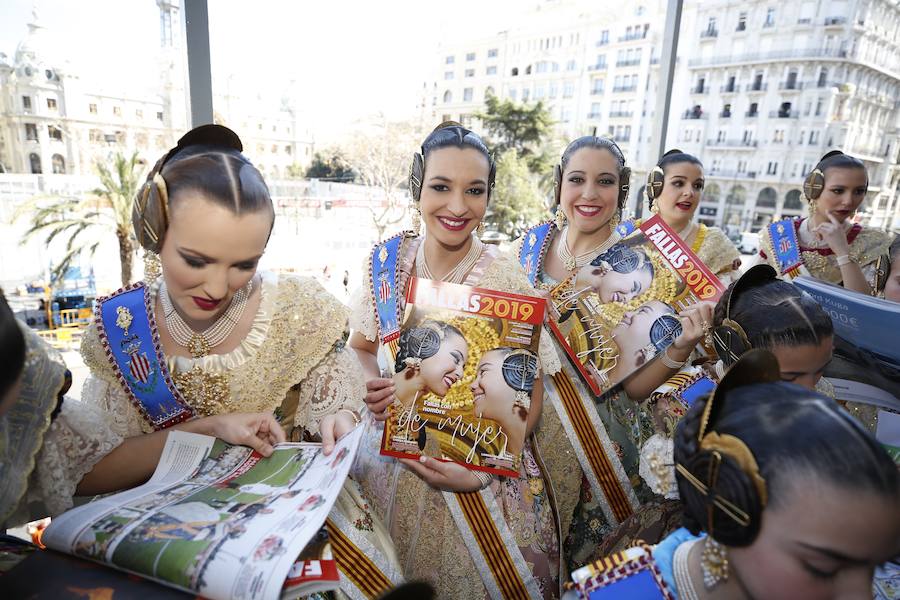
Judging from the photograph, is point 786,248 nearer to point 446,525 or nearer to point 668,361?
point 668,361

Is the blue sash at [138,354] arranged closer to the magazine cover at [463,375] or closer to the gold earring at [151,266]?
the gold earring at [151,266]

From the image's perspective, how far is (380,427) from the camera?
57.8 inches

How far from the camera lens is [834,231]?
96.8 inches

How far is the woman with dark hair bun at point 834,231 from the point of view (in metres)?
2.47

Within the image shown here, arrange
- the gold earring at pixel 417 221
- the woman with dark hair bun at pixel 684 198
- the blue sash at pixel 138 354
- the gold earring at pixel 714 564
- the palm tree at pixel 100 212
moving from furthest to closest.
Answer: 1. the palm tree at pixel 100 212
2. the woman with dark hair bun at pixel 684 198
3. the gold earring at pixel 417 221
4. the blue sash at pixel 138 354
5. the gold earring at pixel 714 564

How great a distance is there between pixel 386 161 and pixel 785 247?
14.6 meters

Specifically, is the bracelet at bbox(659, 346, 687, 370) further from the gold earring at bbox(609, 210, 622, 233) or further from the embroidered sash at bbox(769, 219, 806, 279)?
the embroidered sash at bbox(769, 219, 806, 279)

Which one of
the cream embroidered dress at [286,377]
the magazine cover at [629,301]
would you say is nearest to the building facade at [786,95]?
the magazine cover at [629,301]

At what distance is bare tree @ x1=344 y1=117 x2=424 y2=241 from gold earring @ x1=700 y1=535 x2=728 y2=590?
1475 cm

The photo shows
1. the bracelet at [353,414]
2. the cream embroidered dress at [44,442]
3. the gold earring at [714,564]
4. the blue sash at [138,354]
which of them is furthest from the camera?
the bracelet at [353,414]

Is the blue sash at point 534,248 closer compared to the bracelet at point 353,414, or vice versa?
the bracelet at point 353,414

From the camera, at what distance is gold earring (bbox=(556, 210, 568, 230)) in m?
1.98

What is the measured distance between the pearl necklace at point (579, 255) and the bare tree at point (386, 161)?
44.2ft

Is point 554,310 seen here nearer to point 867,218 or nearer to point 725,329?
point 725,329
